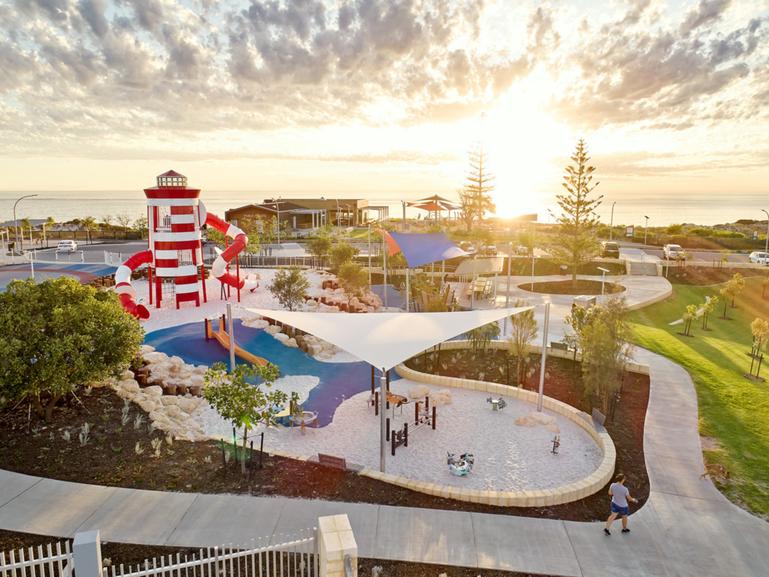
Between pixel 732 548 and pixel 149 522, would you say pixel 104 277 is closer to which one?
pixel 149 522

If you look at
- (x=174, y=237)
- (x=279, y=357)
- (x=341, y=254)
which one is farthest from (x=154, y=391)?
(x=341, y=254)

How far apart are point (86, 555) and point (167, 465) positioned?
16.6 ft

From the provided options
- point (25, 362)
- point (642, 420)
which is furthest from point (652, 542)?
point (25, 362)

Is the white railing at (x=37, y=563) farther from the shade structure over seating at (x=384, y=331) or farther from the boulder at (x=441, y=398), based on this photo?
the boulder at (x=441, y=398)

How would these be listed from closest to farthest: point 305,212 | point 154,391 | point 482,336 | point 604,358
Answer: point 604,358 < point 154,391 < point 482,336 < point 305,212

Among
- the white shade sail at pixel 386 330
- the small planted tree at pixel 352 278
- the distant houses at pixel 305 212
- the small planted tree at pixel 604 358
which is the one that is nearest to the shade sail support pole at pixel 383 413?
the white shade sail at pixel 386 330

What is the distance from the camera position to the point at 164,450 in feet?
38.9

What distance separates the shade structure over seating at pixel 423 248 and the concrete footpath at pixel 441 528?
52.8 ft

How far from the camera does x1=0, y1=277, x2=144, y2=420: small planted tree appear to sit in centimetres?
1148

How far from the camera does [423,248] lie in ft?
86.1

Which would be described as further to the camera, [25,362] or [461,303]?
[461,303]

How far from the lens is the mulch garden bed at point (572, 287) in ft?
114

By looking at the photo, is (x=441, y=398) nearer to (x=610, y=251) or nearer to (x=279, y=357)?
(x=279, y=357)

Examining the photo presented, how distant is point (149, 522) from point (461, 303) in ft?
74.7
